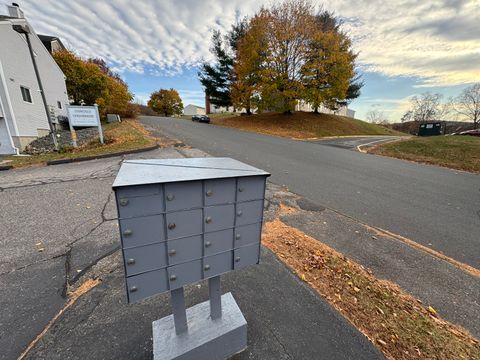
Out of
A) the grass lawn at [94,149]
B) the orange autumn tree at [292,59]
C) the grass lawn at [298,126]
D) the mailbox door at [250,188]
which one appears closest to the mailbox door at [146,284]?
the mailbox door at [250,188]

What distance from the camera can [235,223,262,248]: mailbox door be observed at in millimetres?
1471

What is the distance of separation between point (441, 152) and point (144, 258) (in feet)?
51.1

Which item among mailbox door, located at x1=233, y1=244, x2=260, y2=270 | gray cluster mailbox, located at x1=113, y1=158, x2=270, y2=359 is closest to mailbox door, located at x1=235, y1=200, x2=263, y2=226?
gray cluster mailbox, located at x1=113, y1=158, x2=270, y2=359

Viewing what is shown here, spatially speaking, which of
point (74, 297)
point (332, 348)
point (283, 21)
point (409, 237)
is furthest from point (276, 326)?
point (283, 21)

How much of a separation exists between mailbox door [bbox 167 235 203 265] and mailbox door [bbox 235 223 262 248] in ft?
0.86

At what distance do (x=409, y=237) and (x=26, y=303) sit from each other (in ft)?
16.9

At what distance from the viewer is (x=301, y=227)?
146 inches

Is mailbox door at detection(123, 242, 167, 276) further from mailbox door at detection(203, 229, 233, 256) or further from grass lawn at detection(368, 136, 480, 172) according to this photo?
grass lawn at detection(368, 136, 480, 172)

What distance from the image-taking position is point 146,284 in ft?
4.06

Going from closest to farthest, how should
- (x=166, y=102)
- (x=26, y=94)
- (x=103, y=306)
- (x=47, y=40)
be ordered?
(x=103, y=306), (x=26, y=94), (x=47, y=40), (x=166, y=102)

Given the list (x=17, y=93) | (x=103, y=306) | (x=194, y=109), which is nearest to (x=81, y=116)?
(x=17, y=93)

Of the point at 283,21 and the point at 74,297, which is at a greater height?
the point at 283,21

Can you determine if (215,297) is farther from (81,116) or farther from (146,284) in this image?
(81,116)

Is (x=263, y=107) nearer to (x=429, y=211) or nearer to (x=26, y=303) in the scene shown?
(x=429, y=211)
